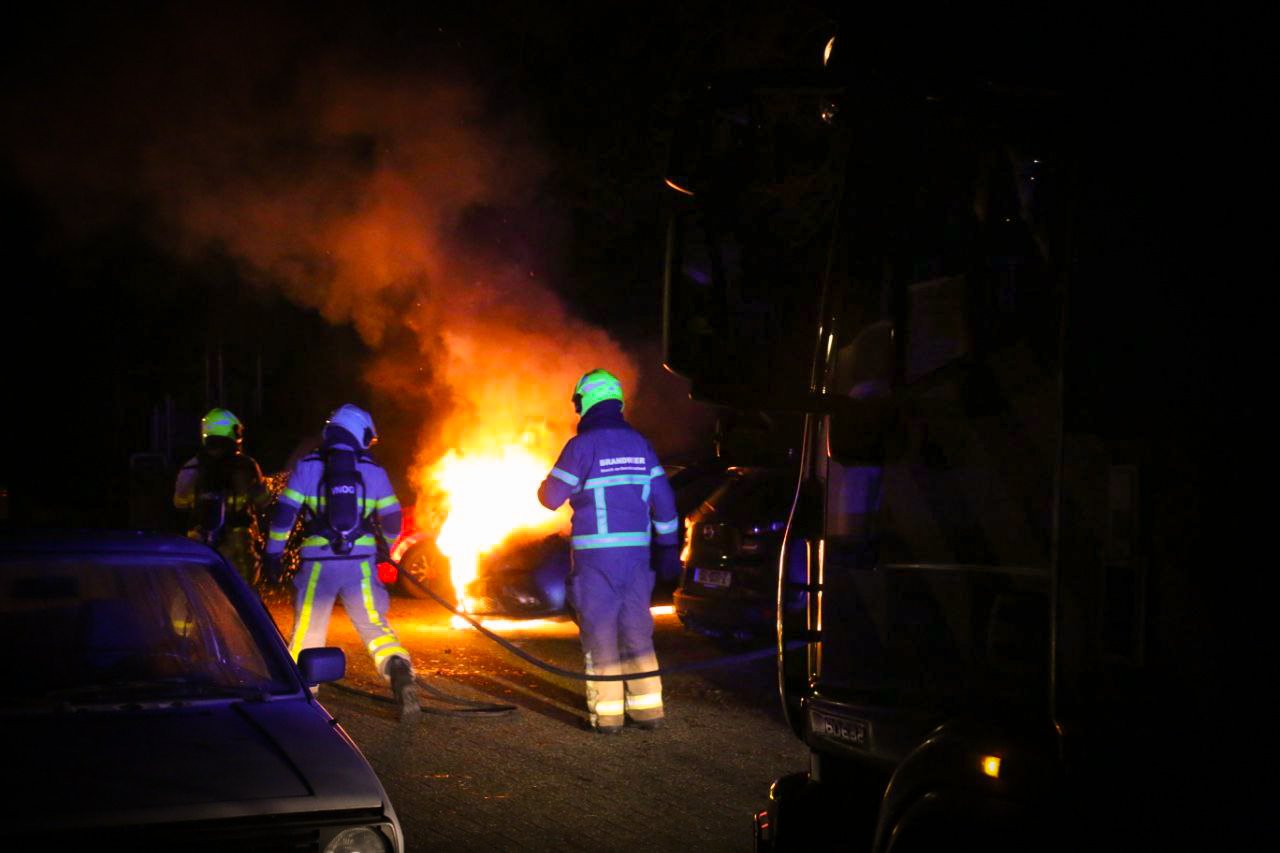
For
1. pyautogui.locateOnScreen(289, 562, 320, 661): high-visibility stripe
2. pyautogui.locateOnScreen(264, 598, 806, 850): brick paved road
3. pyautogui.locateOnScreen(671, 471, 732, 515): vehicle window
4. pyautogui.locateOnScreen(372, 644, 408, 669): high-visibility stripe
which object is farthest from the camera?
pyautogui.locateOnScreen(671, 471, 732, 515): vehicle window

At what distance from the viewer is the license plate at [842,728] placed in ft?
11.2

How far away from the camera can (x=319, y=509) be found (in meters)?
8.36

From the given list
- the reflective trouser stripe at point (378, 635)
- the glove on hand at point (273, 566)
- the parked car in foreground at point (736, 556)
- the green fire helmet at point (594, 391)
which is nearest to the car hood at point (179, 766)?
the reflective trouser stripe at point (378, 635)

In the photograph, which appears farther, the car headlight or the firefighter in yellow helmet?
the firefighter in yellow helmet

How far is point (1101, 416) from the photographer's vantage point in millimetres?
2576

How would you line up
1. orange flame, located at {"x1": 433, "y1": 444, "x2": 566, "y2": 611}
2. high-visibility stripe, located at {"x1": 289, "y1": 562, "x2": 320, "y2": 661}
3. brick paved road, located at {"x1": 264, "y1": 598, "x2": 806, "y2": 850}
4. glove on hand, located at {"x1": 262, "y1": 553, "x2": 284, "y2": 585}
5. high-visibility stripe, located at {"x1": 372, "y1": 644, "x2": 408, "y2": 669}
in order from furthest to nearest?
orange flame, located at {"x1": 433, "y1": 444, "x2": 566, "y2": 611} → glove on hand, located at {"x1": 262, "y1": 553, "x2": 284, "y2": 585} → high-visibility stripe, located at {"x1": 289, "y1": 562, "x2": 320, "y2": 661} → high-visibility stripe, located at {"x1": 372, "y1": 644, "x2": 408, "y2": 669} → brick paved road, located at {"x1": 264, "y1": 598, "x2": 806, "y2": 850}

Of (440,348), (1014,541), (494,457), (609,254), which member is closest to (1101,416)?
(1014,541)

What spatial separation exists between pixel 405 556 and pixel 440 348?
405 centimetres

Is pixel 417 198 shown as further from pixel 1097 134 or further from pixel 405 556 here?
pixel 1097 134

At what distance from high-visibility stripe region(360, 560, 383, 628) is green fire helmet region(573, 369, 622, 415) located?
5.33 feet

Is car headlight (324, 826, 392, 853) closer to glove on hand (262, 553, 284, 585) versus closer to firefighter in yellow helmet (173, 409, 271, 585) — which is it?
glove on hand (262, 553, 284, 585)

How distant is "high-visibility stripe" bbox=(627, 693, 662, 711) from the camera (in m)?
7.88

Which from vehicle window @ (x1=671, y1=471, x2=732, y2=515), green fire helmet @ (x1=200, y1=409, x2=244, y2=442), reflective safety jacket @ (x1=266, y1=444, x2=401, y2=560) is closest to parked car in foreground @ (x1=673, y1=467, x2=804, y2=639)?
vehicle window @ (x1=671, y1=471, x2=732, y2=515)

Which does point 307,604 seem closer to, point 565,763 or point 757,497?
point 565,763
